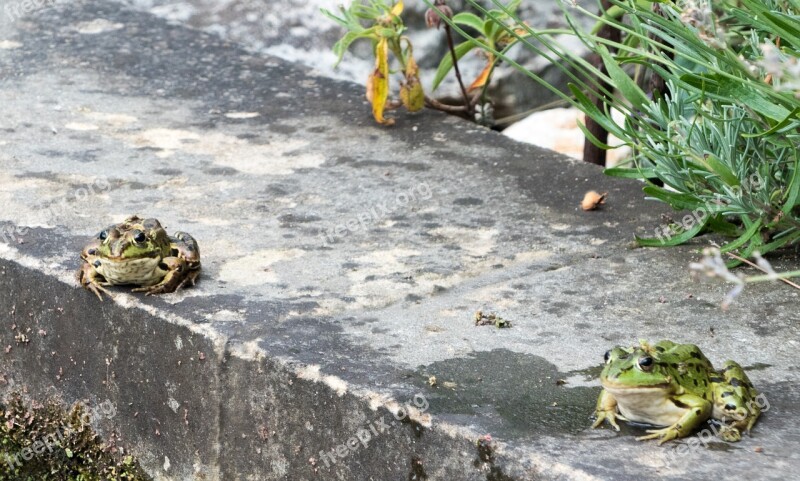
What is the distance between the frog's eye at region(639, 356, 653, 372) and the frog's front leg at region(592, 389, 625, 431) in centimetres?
13

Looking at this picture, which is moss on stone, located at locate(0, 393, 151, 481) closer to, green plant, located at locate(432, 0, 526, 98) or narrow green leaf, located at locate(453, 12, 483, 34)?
green plant, located at locate(432, 0, 526, 98)

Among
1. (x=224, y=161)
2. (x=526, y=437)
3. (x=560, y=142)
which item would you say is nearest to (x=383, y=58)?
(x=224, y=161)

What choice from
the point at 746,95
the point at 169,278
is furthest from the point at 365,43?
the point at 746,95

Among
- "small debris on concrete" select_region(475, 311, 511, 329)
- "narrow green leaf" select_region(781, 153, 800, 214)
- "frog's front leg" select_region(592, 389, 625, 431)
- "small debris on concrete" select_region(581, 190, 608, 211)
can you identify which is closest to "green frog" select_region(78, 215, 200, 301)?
"small debris on concrete" select_region(475, 311, 511, 329)

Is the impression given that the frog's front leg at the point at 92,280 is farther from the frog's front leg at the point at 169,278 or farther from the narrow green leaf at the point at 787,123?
the narrow green leaf at the point at 787,123

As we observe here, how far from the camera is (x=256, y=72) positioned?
5.53 meters

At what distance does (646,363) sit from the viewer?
2.36m

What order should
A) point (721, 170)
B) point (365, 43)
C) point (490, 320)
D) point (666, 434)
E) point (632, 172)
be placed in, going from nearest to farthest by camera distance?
point (666, 434) → point (490, 320) → point (721, 170) → point (632, 172) → point (365, 43)

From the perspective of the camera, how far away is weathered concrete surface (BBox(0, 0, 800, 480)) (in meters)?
2.57

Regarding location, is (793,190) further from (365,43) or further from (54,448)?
(365,43)

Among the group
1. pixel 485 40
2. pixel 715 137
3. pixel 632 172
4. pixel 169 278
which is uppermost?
pixel 715 137

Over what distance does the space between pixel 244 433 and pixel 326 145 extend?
200cm

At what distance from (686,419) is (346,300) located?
46.6 inches

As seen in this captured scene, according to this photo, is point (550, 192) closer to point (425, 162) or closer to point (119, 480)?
point (425, 162)
